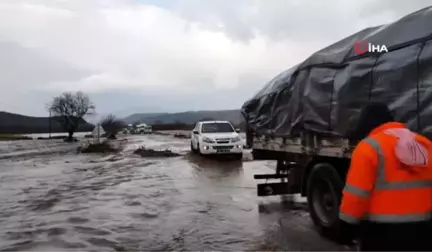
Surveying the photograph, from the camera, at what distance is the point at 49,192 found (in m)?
12.6

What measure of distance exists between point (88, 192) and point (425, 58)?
9525mm

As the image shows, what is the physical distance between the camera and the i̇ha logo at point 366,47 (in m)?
5.86

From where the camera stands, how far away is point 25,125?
15300 centimetres

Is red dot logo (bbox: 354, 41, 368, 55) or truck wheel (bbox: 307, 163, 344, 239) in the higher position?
red dot logo (bbox: 354, 41, 368, 55)

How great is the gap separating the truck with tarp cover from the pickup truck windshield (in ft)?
44.9

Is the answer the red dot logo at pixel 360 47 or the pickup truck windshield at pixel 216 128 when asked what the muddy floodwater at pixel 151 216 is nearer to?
the red dot logo at pixel 360 47

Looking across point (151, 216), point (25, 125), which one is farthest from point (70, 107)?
point (151, 216)

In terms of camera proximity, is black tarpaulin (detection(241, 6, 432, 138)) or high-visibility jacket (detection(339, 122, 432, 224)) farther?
black tarpaulin (detection(241, 6, 432, 138))

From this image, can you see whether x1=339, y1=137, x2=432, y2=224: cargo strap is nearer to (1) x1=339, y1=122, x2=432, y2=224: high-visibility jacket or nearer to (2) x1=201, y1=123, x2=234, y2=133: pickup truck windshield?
(1) x1=339, y1=122, x2=432, y2=224: high-visibility jacket

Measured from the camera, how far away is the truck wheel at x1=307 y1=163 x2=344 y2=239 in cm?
641

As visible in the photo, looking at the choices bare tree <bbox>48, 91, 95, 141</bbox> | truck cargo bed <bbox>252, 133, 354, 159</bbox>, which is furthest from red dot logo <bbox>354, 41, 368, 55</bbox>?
bare tree <bbox>48, 91, 95, 141</bbox>

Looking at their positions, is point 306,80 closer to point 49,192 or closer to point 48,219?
point 48,219

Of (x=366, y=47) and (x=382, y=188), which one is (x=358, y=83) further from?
(x=382, y=188)

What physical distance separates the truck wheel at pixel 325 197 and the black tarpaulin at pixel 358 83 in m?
0.59
